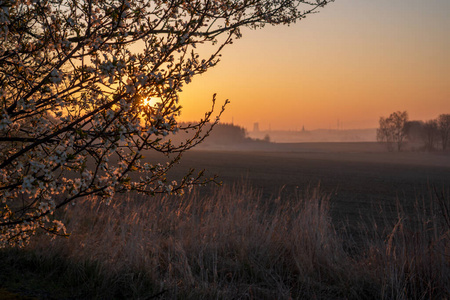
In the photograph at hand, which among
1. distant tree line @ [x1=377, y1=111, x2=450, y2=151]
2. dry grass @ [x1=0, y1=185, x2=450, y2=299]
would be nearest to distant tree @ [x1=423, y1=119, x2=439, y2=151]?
distant tree line @ [x1=377, y1=111, x2=450, y2=151]

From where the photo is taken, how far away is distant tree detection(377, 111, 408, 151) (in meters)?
102

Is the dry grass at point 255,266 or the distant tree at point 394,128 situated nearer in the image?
the dry grass at point 255,266

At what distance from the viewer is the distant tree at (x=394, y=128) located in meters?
102

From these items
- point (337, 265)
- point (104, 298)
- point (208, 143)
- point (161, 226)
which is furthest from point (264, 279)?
point (208, 143)

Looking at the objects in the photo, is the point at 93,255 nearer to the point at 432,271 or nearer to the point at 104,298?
the point at 104,298

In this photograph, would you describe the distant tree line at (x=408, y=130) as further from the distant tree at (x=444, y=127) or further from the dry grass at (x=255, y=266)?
the dry grass at (x=255, y=266)

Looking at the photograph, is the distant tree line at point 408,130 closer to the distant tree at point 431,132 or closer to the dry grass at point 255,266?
the distant tree at point 431,132

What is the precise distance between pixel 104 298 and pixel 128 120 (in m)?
2.63

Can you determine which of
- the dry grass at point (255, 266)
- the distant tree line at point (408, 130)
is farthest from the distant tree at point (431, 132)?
the dry grass at point (255, 266)

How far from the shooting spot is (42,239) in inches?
251

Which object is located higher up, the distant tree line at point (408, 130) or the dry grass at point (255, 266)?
the distant tree line at point (408, 130)

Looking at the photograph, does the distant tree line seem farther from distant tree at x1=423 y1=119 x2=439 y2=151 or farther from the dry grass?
the dry grass

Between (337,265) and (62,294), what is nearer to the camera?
(62,294)

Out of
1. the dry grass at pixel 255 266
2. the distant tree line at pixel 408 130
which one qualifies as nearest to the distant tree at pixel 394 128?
the distant tree line at pixel 408 130
